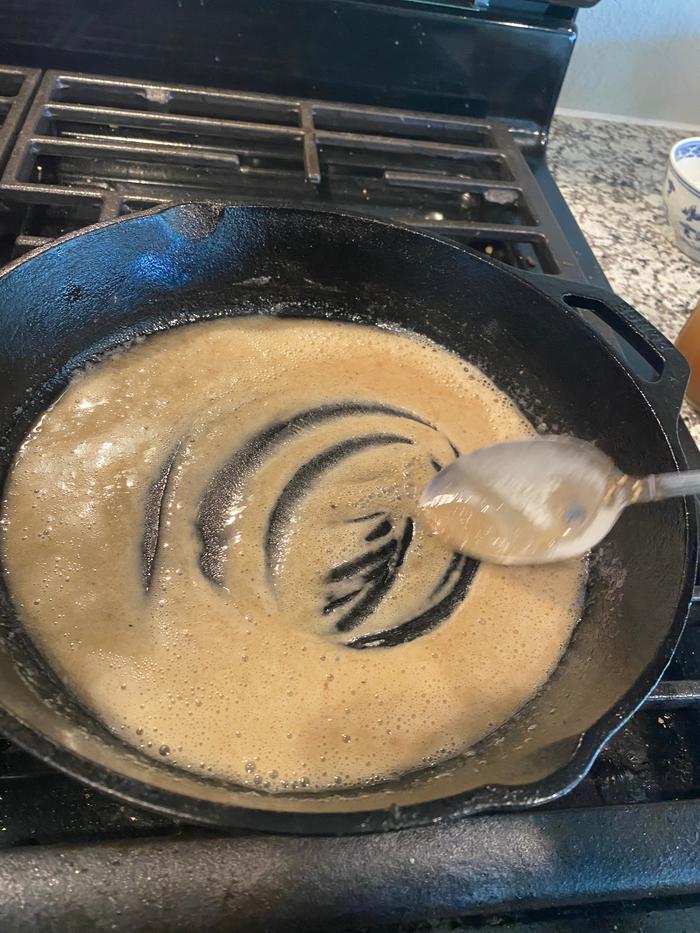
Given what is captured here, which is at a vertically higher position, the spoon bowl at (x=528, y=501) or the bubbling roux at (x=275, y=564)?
the spoon bowl at (x=528, y=501)

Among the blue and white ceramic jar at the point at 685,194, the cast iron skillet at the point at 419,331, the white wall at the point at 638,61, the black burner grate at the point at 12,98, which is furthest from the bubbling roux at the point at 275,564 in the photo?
the white wall at the point at 638,61

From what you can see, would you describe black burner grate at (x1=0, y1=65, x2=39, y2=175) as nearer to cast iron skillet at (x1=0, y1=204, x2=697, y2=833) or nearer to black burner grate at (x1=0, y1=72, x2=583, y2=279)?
black burner grate at (x1=0, y1=72, x2=583, y2=279)

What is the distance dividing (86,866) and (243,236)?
0.71 metres

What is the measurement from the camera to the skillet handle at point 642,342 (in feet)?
2.47

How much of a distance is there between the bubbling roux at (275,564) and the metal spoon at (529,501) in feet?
0.10

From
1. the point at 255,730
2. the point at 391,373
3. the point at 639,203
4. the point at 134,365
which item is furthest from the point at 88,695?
the point at 639,203

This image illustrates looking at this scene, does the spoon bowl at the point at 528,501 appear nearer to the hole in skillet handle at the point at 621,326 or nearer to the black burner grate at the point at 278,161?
the hole in skillet handle at the point at 621,326

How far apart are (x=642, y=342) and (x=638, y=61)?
33.5 inches

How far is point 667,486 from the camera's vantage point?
0.67 metres

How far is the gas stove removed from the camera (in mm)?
542

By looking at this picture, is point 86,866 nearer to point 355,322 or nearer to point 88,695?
point 88,695

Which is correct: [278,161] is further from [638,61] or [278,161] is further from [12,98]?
[638,61]

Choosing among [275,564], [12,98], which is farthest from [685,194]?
[12,98]

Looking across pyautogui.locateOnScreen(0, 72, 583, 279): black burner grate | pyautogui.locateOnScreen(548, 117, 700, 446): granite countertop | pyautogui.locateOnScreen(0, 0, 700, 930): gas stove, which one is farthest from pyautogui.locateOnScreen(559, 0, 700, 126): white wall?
pyautogui.locateOnScreen(0, 72, 583, 279): black burner grate
